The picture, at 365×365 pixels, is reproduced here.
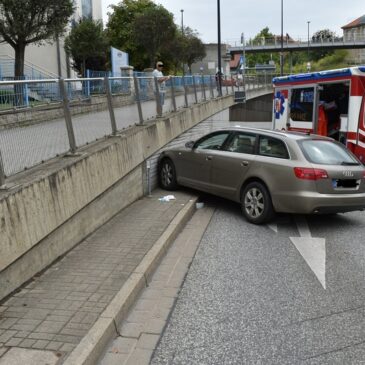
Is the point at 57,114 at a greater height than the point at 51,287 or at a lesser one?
greater

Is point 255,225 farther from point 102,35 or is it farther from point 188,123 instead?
point 102,35

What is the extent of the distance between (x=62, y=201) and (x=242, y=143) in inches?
170

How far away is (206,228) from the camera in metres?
8.32

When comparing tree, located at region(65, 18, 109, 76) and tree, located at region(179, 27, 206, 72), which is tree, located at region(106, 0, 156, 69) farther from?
tree, located at region(65, 18, 109, 76)

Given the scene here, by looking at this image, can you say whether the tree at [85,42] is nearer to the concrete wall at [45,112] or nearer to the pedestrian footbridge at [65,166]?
Result: the pedestrian footbridge at [65,166]

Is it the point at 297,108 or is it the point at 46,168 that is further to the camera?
the point at 297,108

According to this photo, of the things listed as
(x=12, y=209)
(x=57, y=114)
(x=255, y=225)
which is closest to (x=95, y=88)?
(x=57, y=114)

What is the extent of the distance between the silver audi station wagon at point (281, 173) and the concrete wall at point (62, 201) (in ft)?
5.46

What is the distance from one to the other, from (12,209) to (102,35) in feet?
87.5

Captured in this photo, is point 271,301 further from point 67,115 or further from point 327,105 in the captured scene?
point 327,105

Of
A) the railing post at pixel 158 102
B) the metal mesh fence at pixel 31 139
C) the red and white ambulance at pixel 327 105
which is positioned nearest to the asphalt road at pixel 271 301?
the metal mesh fence at pixel 31 139

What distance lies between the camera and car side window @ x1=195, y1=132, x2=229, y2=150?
9.84 metres

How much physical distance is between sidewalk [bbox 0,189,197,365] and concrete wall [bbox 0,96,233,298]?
0.66ft

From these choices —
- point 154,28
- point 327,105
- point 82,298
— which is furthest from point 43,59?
point 82,298
